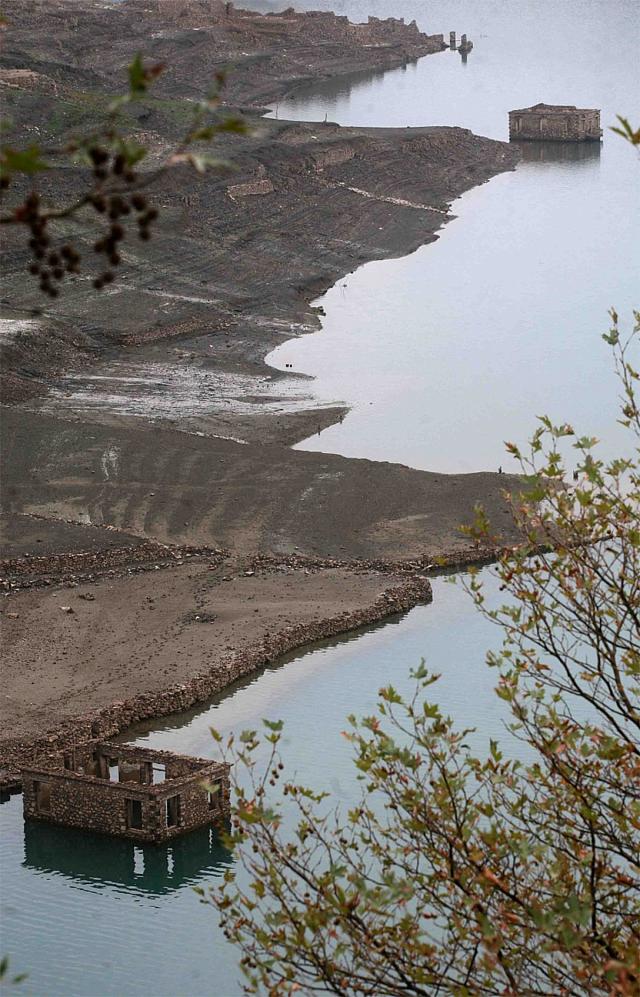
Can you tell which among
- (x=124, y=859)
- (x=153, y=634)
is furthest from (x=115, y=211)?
(x=153, y=634)

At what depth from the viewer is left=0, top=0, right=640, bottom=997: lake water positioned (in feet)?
63.2

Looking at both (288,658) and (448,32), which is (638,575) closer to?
(288,658)

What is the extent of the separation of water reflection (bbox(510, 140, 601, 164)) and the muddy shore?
17.1m

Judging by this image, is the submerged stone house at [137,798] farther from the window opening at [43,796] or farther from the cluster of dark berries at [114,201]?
the cluster of dark berries at [114,201]

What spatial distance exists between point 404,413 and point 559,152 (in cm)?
4830

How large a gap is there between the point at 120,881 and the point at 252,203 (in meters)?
46.1

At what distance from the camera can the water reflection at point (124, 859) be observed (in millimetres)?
20484

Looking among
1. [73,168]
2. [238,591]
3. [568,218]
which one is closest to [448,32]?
[568,218]

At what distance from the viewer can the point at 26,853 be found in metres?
21.2

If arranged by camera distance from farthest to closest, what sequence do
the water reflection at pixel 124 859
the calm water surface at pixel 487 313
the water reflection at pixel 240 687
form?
the calm water surface at pixel 487 313
the water reflection at pixel 240 687
the water reflection at pixel 124 859

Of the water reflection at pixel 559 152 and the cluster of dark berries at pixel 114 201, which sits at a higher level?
the cluster of dark berries at pixel 114 201

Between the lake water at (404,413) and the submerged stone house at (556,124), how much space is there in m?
Answer: 1.27

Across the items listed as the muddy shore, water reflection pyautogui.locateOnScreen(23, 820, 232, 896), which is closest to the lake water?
water reflection pyautogui.locateOnScreen(23, 820, 232, 896)

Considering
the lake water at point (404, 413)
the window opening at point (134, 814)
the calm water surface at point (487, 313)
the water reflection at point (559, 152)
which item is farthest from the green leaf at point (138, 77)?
the water reflection at point (559, 152)
